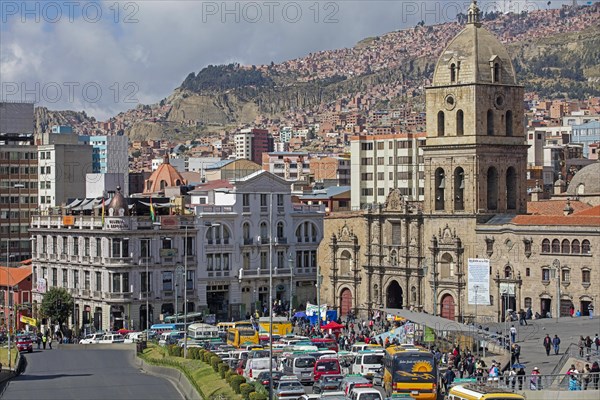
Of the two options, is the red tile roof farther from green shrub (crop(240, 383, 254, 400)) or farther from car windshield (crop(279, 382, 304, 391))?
green shrub (crop(240, 383, 254, 400))

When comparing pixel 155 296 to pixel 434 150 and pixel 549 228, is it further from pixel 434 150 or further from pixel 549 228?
pixel 549 228

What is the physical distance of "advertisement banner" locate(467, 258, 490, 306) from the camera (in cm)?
8631

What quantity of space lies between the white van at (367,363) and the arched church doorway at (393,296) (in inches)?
1558

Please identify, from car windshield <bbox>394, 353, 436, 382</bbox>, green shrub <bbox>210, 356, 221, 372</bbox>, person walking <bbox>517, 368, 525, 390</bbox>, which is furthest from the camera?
green shrub <bbox>210, 356, 221, 372</bbox>

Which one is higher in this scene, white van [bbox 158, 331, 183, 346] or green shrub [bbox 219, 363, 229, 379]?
green shrub [bbox 219, 363, 229, 379]

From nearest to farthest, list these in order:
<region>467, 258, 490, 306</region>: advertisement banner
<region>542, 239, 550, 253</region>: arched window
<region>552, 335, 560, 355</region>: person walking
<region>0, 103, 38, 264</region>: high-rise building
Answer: <region>552, 335, 560, 355</region>: person walking, <region>467, 258, 490, 306</region>: advertisement banner, <region>542, 239, 550, 253</region>: arched window, <region>0, 103, 38, 264</region>: high-rise building

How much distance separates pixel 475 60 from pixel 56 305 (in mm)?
35066

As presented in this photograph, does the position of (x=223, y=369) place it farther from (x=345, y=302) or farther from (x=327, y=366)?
(x=345, y=302)

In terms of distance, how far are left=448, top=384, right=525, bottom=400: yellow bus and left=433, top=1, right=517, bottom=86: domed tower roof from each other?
159ft

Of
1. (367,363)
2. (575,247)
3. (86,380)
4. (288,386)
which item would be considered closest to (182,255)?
(575,247)

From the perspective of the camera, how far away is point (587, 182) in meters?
106

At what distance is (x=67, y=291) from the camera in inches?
4193

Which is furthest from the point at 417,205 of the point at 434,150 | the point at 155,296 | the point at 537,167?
the point at 537,167

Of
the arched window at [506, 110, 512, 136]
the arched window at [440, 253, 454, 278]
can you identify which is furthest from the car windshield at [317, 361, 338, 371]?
the arched window at [506, 110, 512, 136]
